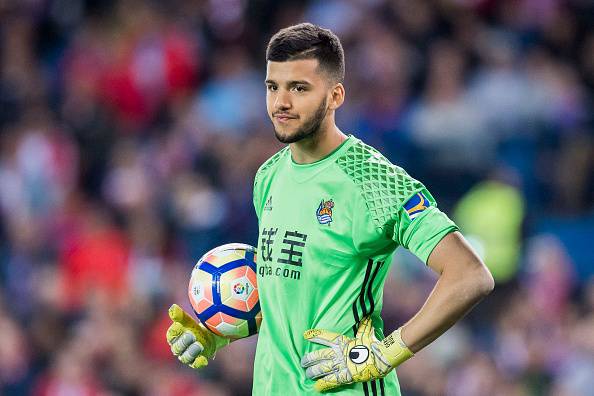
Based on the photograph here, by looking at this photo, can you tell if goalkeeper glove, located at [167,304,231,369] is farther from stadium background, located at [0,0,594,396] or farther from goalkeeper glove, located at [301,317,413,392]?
stadium background, located at [0,0,594,396]

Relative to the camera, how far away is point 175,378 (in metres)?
8.99

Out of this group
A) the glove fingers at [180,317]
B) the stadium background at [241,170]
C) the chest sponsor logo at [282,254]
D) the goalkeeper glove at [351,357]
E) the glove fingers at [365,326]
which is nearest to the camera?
the goalkeeper glove at [351,357]

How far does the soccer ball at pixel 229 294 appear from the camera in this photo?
15.9 ft

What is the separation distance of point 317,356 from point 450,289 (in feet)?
1.89

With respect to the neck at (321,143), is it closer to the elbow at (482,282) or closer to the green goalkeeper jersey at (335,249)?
the green goalkeeper jersey at (335,249)

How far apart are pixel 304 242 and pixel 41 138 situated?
785 centimetres

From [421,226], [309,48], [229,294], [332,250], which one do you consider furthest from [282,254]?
[309,48]

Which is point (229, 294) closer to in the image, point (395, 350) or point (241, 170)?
point (395, 350)

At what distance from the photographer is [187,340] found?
4.87 metres

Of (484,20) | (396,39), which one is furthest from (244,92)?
(484,20)

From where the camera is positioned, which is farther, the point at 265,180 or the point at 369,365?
the point at 265,180

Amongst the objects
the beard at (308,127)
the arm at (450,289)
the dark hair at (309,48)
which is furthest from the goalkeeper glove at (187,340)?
the dark hair at (309,48)

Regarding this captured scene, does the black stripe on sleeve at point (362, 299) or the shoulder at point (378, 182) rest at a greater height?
the shoulder at point (378, 182)

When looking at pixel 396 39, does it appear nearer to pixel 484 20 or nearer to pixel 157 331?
pixel 484 20
